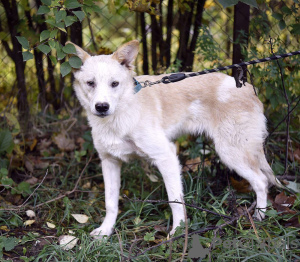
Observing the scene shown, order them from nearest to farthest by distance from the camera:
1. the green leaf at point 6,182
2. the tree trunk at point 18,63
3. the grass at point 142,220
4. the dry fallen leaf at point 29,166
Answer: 1. the grass at point 142,220
2. the green leaf at point 6,182
3. the dry fallen leaf at point 29,166
4. the tree trunk at point 18,63

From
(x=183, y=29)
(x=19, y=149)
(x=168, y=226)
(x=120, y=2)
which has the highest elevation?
(x=120, y=2)

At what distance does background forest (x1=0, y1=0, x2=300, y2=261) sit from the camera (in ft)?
7.56

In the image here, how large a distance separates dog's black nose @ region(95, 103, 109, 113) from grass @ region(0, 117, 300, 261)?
0.78 m

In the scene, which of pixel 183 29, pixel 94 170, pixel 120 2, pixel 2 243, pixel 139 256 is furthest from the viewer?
pixel 183 29

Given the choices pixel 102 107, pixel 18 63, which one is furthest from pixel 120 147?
pixel 18 63

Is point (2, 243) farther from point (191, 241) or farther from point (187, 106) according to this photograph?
point (187, 106)

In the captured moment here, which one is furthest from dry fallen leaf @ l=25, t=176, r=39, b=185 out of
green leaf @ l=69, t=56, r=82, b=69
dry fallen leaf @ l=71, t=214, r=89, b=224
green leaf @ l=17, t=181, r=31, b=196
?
green leaf @ l=69, t=56, r=82, b=69

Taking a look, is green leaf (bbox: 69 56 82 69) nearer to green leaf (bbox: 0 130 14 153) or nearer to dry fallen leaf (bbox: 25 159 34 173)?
green leaf (bbox: 0 130 14 153)

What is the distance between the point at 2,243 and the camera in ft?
7.63

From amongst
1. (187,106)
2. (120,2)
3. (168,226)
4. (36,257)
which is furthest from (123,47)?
(36,257)

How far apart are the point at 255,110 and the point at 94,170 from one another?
1.52m

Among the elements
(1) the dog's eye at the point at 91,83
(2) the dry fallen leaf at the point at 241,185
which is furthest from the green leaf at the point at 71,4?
(2) the dry fallen leaf at the point at 241,185

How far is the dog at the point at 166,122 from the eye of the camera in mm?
2557

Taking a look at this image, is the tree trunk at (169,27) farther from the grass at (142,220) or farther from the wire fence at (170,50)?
the grass at (142,220)
